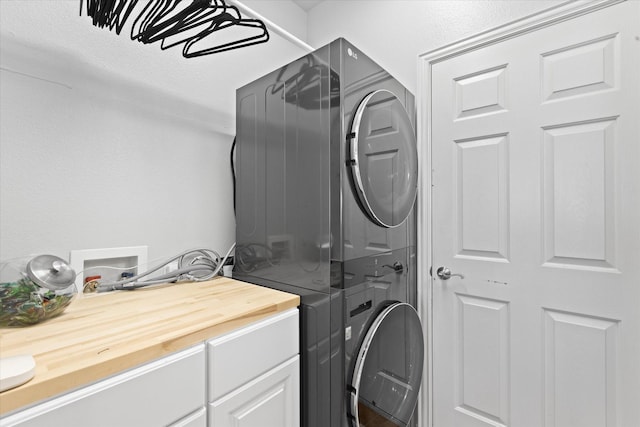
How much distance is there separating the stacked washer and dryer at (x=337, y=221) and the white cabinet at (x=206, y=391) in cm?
13

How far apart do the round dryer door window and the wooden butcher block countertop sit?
515 millimetres

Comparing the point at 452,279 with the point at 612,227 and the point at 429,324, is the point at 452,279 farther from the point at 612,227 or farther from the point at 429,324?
the point at 612,227

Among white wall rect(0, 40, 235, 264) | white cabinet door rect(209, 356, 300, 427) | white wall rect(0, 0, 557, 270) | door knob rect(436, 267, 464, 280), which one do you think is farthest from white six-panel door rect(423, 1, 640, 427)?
white wall rect(0, 40, 235, 264)

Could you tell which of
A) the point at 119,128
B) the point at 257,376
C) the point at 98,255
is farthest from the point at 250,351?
the point at 119,128

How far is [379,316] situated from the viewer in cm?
132

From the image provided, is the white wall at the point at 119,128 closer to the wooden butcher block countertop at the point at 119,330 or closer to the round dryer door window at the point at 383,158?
the wooden butcher block countertop at the point at 119,330

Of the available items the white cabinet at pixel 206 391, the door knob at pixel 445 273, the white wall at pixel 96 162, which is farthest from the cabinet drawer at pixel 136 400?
the door knob at pixel 445 273

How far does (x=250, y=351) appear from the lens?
0.97 metres

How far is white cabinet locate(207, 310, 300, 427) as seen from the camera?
34.8 inches

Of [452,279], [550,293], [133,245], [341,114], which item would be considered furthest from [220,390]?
[550,293]

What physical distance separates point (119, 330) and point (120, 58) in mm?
1167

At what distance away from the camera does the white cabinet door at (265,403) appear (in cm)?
90

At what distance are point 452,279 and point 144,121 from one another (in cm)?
174

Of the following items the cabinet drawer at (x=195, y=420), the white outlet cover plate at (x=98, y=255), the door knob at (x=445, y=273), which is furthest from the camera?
the door knob at (x=445, y=273)
